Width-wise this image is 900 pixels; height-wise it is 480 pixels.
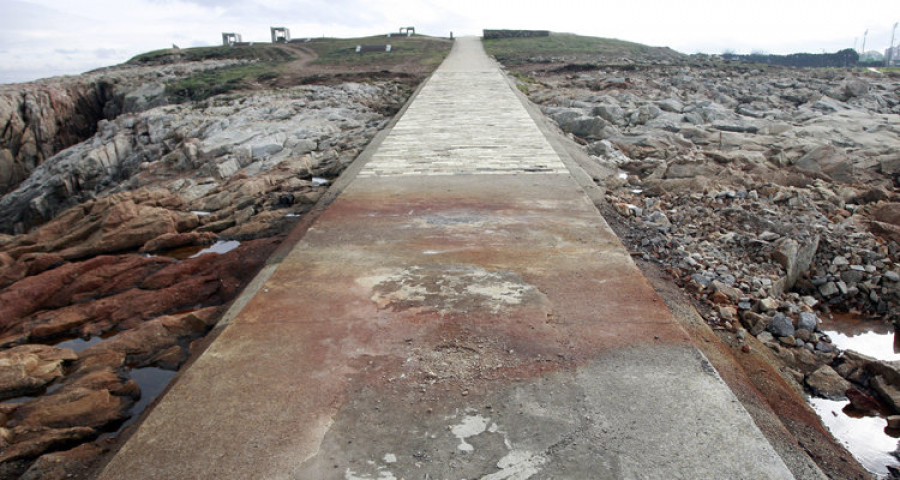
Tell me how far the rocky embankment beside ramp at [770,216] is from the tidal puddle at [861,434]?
111 mm

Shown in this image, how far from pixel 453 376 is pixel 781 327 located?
2.61m

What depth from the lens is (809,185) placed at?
7.51 m

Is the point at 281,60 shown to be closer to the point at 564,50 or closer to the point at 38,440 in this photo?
the point at 564,50

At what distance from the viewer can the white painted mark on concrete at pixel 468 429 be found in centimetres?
231

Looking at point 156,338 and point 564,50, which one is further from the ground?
point 564,50

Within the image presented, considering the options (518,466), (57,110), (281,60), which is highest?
(281,60)

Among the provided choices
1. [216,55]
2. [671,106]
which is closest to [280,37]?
[216,55]

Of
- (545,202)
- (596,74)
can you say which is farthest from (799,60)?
(545,202)

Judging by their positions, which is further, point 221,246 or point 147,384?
point 221,246

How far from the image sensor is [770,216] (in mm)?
5727

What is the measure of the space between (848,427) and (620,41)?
46.5 meters

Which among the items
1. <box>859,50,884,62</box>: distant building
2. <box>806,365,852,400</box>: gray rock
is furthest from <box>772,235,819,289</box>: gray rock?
<box>859,50,884,62</box>: distant building

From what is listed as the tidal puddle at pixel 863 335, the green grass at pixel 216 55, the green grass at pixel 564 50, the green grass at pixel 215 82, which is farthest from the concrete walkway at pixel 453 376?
the green grass at pixel 216 55

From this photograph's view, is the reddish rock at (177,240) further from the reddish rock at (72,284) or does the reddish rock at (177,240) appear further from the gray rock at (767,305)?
the gray rock at (767,305)
